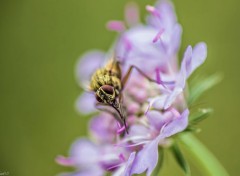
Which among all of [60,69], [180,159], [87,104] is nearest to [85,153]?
[87,104]

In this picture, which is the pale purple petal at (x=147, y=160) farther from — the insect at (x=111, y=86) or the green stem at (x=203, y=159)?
the green stem at (x=203, y=159)

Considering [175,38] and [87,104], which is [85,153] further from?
[175,38]

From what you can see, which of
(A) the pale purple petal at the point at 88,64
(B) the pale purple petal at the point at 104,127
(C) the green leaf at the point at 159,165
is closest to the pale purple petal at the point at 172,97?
(C) the green leaf at the point at 159,165

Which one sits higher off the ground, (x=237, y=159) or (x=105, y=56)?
(x=105, y=56)

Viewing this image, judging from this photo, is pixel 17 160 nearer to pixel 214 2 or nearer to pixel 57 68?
pixel 57 68

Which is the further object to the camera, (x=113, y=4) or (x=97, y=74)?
(x=113, y=4)

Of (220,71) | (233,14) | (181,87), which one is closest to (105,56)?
(181,87)
